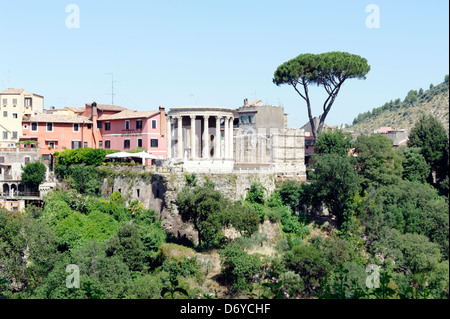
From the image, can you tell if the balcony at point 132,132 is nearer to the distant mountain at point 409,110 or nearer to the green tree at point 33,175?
the green tree at point 33,175

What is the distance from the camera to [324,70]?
195 ft

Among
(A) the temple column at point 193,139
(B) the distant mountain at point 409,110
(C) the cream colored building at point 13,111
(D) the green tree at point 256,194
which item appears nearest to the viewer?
(D) the green tree at point 256,194

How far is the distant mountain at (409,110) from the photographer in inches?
3893

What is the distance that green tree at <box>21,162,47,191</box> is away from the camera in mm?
49469

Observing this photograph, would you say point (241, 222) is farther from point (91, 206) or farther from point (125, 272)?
point (91, 206)

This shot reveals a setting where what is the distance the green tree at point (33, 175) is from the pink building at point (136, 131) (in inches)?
405

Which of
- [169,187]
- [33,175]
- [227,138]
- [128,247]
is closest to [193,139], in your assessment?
[227,138]

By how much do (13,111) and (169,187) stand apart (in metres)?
27.0

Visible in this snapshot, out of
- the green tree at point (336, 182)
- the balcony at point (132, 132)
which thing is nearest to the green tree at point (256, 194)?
the green tree at point (336, 182)

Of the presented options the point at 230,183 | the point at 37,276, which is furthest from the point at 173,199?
the point at 37,276

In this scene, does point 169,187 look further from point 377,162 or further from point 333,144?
point 377,162

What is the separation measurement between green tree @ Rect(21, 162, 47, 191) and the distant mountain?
62.3 meters

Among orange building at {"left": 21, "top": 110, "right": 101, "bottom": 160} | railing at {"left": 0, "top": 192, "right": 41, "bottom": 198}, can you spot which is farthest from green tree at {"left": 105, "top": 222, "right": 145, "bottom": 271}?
orange building at {"left": 21, "top": 110, "right": 101, "bottom": 160}
